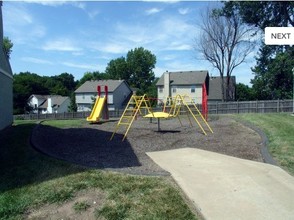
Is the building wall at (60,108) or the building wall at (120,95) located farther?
the building wall at (60,108)

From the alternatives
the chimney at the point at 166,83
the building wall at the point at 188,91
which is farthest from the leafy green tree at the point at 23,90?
the chimney at the point at 166,83

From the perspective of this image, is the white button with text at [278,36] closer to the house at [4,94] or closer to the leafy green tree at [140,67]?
the house at [4,94]

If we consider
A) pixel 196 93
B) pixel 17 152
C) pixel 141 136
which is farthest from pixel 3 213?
pixel 196 93

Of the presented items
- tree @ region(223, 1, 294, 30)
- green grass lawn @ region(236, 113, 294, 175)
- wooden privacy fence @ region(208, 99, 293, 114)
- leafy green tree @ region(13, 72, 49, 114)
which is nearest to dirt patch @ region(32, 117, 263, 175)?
green grass lawn @ region(236, 113, 294, 175)

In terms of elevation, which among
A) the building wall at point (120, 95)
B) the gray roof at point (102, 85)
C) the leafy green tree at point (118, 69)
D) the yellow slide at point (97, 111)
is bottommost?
A: the yellow slide at point (97, 111)

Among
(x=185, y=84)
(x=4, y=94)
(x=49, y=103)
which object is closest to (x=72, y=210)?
(x=4, y=94)

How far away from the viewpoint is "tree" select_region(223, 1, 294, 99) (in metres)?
31.9

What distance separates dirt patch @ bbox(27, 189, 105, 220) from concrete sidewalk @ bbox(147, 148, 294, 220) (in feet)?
4.85

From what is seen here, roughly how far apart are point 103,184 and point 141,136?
6.02 m

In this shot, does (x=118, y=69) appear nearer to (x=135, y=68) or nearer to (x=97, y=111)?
(x=135, y=68)

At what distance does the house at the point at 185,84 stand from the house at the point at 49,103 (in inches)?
1296

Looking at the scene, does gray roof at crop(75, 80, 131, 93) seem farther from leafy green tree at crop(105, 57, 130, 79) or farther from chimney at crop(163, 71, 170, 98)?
leafy green tree at crop(105, 57, 130, 79)

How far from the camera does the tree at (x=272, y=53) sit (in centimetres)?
3189

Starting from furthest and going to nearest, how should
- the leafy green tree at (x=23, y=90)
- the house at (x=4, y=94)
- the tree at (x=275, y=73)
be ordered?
1. the leafy green tree at (x=23, y=90)
2. the tree at (x=275, y=73)
3. the house at (x=4, y=94)
